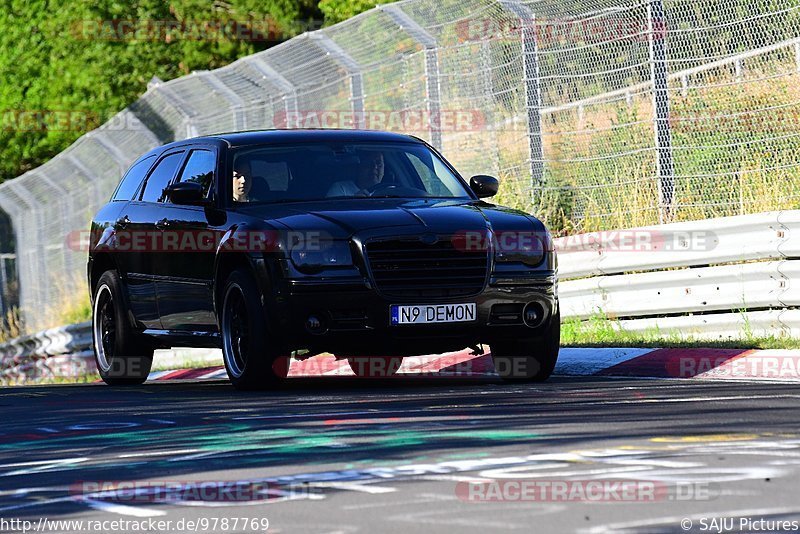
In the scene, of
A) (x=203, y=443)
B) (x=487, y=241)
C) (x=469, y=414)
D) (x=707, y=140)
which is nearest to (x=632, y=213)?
(x=707, y=140)

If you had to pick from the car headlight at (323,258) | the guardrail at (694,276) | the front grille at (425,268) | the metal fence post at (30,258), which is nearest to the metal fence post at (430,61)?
the guardrail at (694,276)

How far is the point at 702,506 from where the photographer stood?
5574 mm

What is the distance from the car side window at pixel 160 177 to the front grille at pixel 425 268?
9.73 feet

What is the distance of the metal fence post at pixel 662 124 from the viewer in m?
14.3

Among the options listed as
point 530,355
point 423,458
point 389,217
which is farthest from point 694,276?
point 423,458

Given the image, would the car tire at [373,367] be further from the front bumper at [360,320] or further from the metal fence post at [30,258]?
the metal fence post at [30,258]

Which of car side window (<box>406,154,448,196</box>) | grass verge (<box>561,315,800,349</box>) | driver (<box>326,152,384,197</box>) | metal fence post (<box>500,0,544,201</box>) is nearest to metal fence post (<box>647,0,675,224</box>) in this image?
grass verge (<box>561,315,800,349</box>)

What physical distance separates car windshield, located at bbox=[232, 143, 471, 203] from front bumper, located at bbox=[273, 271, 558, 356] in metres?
1.17

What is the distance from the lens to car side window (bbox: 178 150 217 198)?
12102 mm

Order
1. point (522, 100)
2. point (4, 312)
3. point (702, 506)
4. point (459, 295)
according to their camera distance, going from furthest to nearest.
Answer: point (4, 312) < point (522, 100) < point (459, 295) < point (702, 506)

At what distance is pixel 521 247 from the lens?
10906mm

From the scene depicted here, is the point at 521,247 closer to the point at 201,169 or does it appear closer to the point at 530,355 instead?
the point at 530,355

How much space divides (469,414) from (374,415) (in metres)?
0.49

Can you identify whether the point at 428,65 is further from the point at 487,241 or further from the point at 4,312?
the point at 4,312
